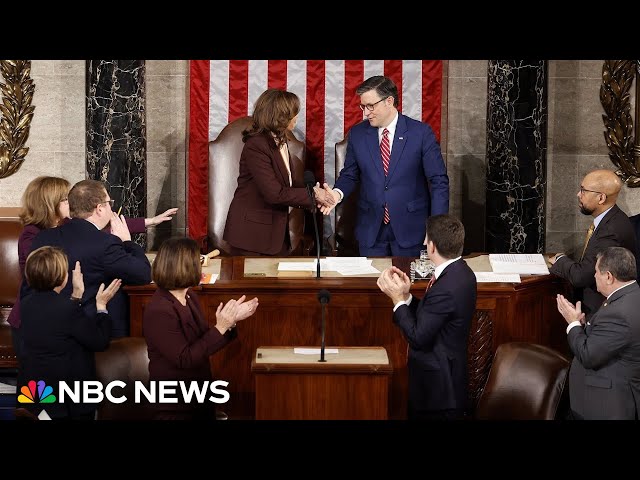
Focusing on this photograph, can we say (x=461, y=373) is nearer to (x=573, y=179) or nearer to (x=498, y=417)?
(x=498, y=417)

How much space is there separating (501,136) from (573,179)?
1.05 m

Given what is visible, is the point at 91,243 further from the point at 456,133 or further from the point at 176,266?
the point at 456,133

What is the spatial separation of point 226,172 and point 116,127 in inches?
39.7

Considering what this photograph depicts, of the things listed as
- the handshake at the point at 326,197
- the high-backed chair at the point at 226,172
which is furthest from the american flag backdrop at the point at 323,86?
the handshake at the point at 326,197

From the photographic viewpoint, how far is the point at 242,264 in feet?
21.0

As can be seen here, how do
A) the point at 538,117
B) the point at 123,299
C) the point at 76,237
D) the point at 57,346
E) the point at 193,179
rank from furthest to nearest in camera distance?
the point at 193,179, the point at 538,117, the point at 123,299, the point at 76,237, the point at 57,346

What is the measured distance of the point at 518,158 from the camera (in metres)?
8.00

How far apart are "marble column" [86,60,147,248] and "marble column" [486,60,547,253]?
9.81 ft

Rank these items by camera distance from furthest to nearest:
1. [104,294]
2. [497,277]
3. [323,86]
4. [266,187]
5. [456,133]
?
[456,133], [323,86], [266,187], [497,277], [104,294]

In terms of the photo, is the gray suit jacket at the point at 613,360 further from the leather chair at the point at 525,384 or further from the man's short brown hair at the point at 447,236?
the man's short brown hair at the point at 447,236

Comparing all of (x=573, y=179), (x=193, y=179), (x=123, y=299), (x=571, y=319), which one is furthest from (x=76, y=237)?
(x=573, y=179)

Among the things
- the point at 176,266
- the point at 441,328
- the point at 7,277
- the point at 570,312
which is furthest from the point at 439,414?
the point at 7,277

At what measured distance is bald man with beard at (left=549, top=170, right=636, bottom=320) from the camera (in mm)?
5844

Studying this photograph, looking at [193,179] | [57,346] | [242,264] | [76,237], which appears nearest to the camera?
[57,346]
